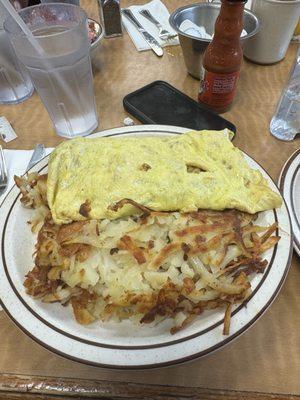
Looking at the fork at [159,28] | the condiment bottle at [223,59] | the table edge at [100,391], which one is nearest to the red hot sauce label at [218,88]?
the condiment bottle at [223,59]

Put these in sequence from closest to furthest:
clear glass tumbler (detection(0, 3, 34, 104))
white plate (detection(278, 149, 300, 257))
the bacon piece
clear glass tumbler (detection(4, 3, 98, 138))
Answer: the bacon piece
white plate (detection(278, 149, 300, 257))
clear glass tumbler (detection(4, 3, 98, 138))
clear glass tumbler (detection(0, 3, 34, 104))


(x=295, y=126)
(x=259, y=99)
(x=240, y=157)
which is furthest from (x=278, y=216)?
(x=259, y=99)

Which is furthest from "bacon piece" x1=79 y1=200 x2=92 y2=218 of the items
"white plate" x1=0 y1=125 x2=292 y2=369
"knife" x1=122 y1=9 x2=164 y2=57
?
"knife" x1=122 y1=9 x2=164 y2=57

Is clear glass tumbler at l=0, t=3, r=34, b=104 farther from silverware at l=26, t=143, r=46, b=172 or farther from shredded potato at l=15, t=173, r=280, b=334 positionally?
shredded potato at l=15, t=173, r=280, b=334

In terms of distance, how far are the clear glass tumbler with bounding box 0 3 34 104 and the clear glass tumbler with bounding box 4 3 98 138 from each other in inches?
9.5

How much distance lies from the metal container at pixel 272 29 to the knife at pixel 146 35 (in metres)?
0.47

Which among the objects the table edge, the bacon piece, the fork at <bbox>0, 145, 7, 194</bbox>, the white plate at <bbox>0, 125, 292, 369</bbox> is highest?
the bacon piece

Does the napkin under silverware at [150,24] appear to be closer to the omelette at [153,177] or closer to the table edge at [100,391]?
the omelette at [153,177]

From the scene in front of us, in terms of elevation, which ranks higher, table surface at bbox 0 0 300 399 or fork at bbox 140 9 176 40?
fork at bbox 140 9 176 40

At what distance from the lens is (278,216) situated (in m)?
0.87

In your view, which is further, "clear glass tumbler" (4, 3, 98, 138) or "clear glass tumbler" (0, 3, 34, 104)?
"clear glass tumbler" (0, 3, 34, 104)

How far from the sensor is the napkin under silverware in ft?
5.99

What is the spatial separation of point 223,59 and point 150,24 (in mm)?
933

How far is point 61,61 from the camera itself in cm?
113
